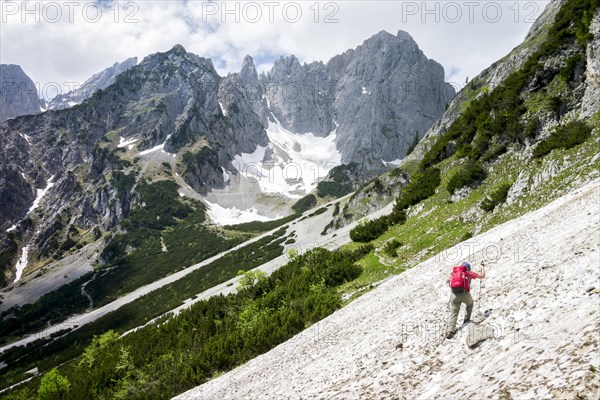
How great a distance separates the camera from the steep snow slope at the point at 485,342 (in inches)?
302

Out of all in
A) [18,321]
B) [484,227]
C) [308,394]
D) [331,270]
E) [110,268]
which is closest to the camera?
[308,394]

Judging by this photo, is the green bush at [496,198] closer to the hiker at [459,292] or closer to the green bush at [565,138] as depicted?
the green bush at [565,138]

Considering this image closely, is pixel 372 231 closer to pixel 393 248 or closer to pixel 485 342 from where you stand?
pixel 393 248

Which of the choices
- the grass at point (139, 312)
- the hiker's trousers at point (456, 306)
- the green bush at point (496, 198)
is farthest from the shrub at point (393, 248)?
the grass at point (139, 312)

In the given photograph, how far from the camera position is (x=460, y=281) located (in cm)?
1134

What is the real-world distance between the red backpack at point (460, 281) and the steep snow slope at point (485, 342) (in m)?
1.16

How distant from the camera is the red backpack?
37.2 ft

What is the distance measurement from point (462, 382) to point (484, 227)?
67.3 feet

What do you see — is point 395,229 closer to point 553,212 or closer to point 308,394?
point 553,212

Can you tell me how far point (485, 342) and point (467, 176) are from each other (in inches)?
1087

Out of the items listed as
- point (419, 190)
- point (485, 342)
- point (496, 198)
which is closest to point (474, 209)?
point (496, 198)

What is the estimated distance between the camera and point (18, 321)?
5812 inches

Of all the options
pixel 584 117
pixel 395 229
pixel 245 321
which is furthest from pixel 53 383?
pixel 584 117

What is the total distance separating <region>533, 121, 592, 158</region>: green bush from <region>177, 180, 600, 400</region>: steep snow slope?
28.0 ft
